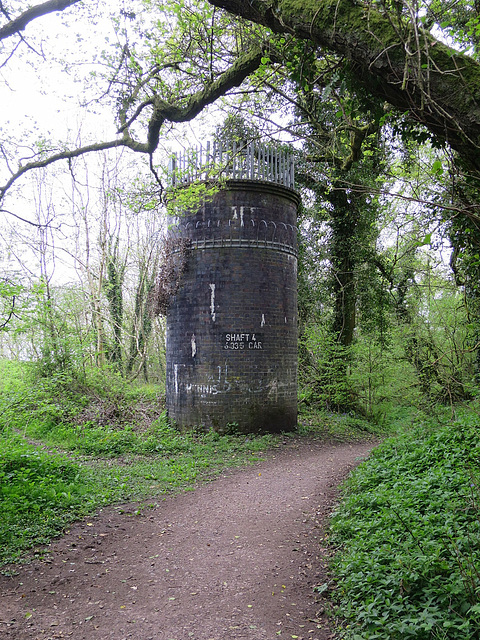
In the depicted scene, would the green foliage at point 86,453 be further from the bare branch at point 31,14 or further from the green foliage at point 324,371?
the bare branch at point 31,14

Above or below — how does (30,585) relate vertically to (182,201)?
below

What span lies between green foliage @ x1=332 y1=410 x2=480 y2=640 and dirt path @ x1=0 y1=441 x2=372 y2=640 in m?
0.44

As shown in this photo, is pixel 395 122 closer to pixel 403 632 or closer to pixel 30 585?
pixel 403 632

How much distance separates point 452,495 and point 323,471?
12.7 feet

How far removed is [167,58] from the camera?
266 inches

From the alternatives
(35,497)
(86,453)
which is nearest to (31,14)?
(35,497)

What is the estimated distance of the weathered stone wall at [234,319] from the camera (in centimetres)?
1026

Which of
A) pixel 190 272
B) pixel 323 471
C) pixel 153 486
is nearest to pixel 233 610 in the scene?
pixel 153 486

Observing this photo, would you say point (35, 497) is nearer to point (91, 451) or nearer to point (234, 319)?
point (91, 451)

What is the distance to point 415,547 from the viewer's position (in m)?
3.56

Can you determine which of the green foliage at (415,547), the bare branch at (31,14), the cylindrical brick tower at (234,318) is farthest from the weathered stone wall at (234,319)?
the bare branch at (31,14)

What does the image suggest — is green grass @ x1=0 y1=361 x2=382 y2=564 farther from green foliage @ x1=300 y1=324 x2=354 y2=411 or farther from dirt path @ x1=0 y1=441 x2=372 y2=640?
green foliage @ x1=300 y1=324 x2=354 y2=411

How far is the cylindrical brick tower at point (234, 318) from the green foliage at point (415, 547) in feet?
15.2

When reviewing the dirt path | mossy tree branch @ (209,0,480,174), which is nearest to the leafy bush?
the dirt path
